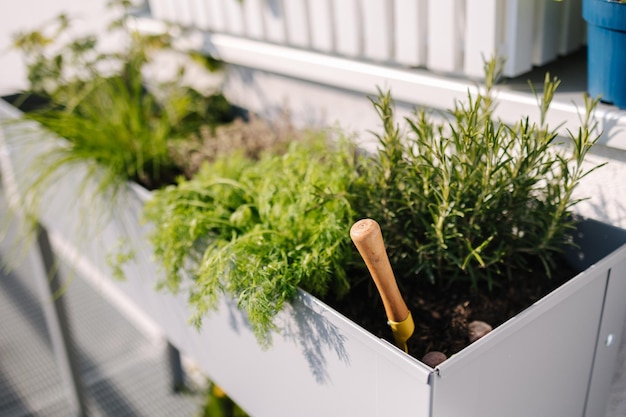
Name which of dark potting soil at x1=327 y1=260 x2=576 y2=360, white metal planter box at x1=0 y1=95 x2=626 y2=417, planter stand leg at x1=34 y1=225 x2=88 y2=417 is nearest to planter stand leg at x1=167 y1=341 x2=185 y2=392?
planter stand leg at x1=34 y1=225 x2=88 y2=417

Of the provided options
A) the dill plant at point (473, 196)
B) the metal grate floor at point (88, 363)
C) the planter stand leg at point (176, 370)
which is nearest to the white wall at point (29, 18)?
the metal grate floor at point (88, 363)

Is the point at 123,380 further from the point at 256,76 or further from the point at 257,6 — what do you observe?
the point at 257,6

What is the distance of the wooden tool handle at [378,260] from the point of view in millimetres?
638

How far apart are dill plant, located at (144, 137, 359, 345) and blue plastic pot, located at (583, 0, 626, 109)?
319 mm

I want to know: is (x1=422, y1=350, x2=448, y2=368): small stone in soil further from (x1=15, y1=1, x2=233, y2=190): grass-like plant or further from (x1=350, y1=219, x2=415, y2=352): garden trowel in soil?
(x1=15, y1=1, x2=233, y2=190): grass-like plant

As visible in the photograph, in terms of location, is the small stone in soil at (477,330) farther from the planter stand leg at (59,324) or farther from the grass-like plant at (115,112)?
the planter stand leg at (59,324)

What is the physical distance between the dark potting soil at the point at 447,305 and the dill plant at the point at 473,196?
0.06ft

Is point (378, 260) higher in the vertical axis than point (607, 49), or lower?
lower

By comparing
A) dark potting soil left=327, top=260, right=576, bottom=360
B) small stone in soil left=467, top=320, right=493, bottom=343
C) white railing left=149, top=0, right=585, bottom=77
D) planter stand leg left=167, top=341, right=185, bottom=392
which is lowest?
planter stand leg left=167, top=341, right=185, bottom=392

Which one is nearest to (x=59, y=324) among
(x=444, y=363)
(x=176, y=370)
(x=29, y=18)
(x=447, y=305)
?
(x=176, y=370)

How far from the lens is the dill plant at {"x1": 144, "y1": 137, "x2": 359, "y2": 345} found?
77cm

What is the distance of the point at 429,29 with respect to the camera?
3.26ft

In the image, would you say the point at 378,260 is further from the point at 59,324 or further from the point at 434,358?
the point at 59,324

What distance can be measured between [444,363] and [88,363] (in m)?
1.91
